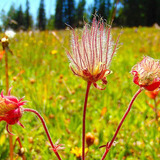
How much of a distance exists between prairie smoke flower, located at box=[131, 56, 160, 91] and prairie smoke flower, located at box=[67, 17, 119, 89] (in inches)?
5.1

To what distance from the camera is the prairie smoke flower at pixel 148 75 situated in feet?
2.67

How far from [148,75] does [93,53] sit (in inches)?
9.4

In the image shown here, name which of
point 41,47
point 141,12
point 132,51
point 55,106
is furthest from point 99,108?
point 141,12

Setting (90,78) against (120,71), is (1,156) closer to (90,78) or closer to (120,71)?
(90,78)

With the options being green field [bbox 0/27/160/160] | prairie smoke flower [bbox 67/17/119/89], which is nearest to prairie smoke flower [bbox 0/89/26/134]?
prairie smoke flower [bbox 67/17/119/89]

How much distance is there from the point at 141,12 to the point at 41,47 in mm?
38129

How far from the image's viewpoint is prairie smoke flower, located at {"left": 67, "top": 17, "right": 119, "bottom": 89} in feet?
2.63

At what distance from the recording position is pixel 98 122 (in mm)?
1863

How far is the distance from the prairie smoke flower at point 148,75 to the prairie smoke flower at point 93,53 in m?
0.13

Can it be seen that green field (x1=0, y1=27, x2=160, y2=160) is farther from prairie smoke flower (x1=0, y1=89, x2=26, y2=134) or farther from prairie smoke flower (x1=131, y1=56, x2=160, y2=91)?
prairie smoke flower (x1=0, y1=89, x2=26, y2=134)

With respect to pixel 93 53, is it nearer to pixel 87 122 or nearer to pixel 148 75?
pixel 148 75

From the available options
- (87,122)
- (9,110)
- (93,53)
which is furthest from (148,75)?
(87,122)

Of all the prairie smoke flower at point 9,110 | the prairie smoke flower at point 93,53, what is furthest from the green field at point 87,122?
the prairie smoke flower at point 9,110

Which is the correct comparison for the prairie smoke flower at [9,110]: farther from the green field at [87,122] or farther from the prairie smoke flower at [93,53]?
the green field at [87,122]
